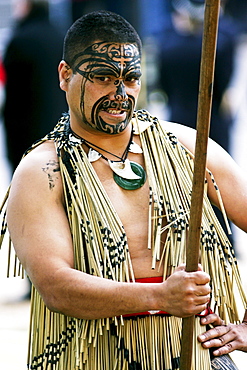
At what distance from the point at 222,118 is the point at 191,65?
1.71 feet

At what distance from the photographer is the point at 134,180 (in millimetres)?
3115

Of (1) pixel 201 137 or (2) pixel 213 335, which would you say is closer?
(1) pixel 201 137

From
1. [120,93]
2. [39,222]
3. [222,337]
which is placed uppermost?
[120,93]

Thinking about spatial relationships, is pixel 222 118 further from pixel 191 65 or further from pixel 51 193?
pixel 51 193

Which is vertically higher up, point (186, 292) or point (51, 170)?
point (51, 170)

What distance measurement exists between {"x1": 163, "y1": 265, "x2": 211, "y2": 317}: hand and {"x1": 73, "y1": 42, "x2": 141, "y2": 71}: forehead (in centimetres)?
89

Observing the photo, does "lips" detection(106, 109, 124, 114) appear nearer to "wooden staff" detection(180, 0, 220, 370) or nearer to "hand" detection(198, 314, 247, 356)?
"wooden staff" detection(180, 0, 220, 370)

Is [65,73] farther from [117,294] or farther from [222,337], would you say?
[222,337]

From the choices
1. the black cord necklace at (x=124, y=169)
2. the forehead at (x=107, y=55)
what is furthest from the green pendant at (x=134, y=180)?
the forehead at (x=107, y=55)

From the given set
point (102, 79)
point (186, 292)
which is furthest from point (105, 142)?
point (186, 292)

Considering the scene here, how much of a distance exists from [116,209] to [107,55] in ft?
1.96

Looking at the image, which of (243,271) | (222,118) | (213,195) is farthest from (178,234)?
(222,118)

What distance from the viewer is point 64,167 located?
303 centimetres

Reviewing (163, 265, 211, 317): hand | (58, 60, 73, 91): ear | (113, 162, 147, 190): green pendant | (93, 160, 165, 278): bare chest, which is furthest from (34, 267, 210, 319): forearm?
(58, 60, 73, 91): ear
